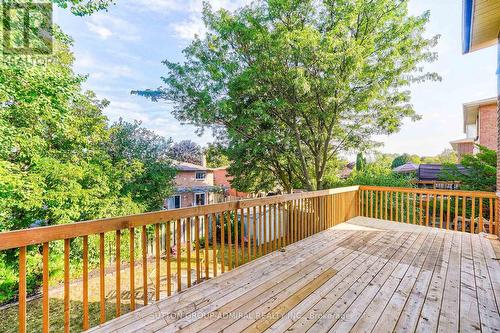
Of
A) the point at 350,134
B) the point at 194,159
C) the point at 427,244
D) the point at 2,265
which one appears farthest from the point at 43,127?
the point at 194,159

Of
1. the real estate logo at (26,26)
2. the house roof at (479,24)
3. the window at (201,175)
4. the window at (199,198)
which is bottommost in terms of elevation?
the window at (199,198)

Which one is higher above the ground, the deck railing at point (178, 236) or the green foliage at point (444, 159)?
the green foliage at point (444, 159)

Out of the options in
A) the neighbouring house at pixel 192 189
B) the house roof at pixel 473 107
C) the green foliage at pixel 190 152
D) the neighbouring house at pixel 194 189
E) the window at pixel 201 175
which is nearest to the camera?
the house roof at pixel 473 107

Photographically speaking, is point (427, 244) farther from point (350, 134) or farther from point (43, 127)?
point (43, 127)

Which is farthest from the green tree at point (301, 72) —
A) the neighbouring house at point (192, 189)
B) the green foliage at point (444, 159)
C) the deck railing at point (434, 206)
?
the green foliage at point (444, 159)

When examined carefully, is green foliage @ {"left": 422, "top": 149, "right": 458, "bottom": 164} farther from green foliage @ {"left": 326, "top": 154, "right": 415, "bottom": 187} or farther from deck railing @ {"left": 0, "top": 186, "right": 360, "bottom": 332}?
deck railing @ {"left": 0, "top": 186, "right": 360, "bottom": 332}

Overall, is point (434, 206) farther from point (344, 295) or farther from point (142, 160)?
point (142, 160)

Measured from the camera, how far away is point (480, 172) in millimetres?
7875

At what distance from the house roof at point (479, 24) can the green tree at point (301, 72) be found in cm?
277

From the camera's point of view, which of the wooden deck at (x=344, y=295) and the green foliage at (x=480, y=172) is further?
the green foliage at (x=480, y=172)

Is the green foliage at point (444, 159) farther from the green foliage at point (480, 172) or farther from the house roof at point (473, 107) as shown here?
the green foliage at point (480, 172)

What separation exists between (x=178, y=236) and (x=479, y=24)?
5.40 meters

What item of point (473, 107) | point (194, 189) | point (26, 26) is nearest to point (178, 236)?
point (26, 26)

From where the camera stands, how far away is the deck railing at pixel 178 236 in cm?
153
